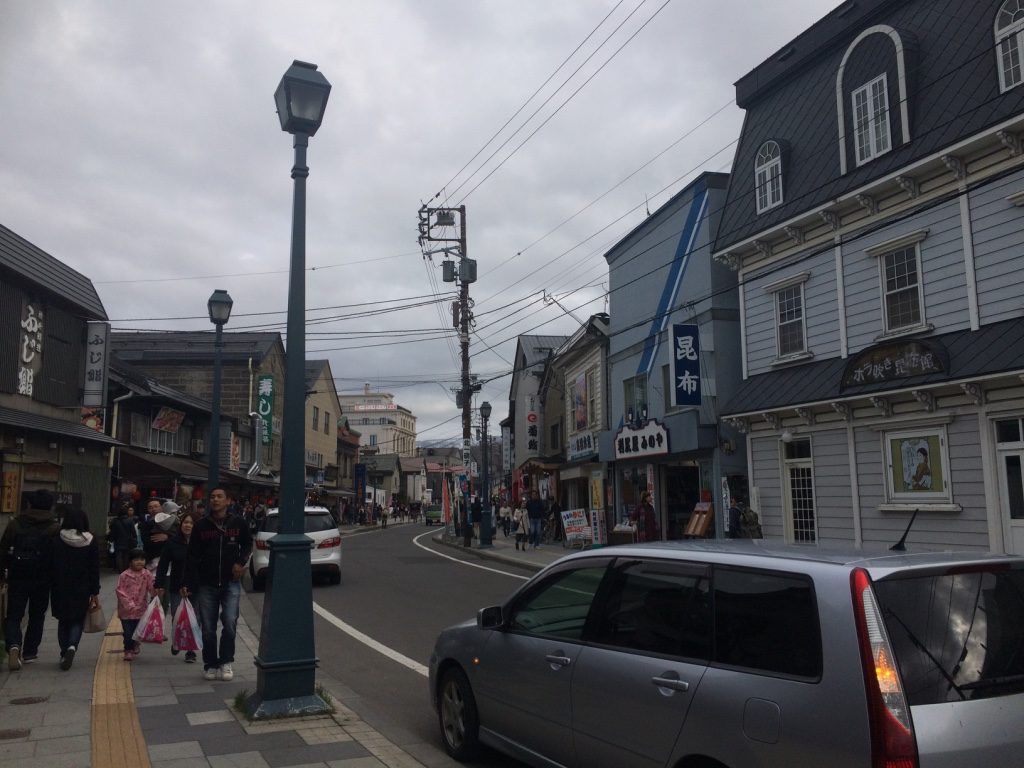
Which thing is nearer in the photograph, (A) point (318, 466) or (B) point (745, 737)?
(B) point (745, 737)

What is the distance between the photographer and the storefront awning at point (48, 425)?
1490 cm

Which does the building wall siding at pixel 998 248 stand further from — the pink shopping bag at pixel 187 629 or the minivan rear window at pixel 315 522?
the minivan rear window at pixel 315 522

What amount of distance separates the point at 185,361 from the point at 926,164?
118 ft

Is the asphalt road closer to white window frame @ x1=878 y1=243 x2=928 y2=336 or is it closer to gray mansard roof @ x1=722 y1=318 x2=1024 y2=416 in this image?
gray mansard roof @ x1=722 y1=318 x2=1024 y2=416

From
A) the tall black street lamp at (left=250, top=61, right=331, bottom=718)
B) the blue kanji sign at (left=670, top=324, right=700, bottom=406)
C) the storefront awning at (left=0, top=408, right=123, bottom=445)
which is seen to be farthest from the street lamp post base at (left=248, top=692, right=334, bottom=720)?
the blue kanji sign at (left=670, top=324, right=700, bottom=406)

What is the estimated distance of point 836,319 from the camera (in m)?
16.3

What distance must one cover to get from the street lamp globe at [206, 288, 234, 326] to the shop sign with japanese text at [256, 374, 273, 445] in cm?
2524

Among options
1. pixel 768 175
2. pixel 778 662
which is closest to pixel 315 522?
pixel 768 175

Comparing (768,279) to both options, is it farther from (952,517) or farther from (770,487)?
(952,517)

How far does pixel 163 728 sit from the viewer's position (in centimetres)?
637

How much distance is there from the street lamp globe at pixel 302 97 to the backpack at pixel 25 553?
4.74 metres

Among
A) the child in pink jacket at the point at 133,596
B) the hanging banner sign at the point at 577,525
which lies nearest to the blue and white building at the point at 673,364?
the hanging banner sign at the point at 577,525

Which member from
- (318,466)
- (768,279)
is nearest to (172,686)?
(768,279)

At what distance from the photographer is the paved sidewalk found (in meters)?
5.61
